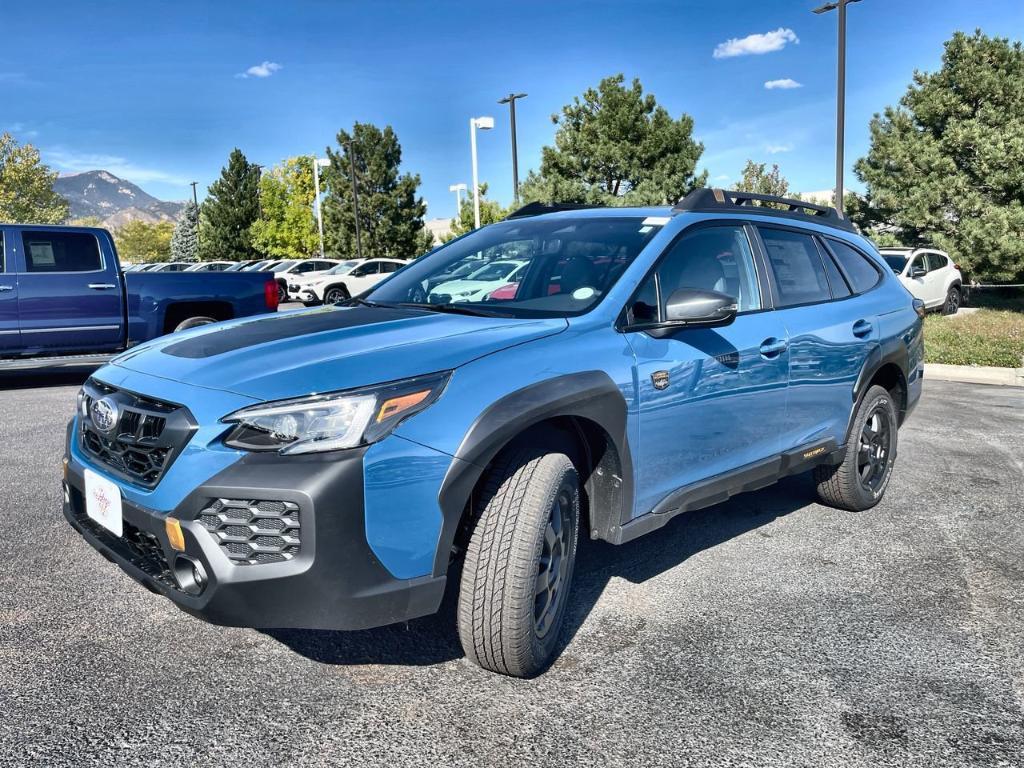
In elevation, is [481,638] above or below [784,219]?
below

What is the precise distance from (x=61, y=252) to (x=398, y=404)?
8.70 meters

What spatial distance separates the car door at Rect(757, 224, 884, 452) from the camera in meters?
4.14

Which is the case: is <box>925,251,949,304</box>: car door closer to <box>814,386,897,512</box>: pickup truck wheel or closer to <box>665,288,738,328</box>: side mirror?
<box>814,386,897,512</box>: pickup truck wheel

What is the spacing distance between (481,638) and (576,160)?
28980 millimetres

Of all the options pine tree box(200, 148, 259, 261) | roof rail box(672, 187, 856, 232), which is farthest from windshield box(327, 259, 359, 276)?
pine tree box(200, 148, 259, 261)

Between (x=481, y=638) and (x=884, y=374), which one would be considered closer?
(x=481, y=638)

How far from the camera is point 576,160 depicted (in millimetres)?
30344

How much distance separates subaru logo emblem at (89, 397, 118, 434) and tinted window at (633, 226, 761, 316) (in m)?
2.07

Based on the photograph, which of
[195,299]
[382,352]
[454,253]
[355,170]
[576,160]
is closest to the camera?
[382,352]

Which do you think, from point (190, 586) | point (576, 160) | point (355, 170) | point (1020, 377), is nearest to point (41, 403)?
point (190, 586)

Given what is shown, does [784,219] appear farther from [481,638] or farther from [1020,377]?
[1020,377]

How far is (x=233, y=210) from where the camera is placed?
60.5 meters

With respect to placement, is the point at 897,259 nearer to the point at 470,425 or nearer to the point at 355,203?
the point at 470,425

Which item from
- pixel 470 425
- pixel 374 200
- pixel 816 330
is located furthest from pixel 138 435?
pixel 374 200
